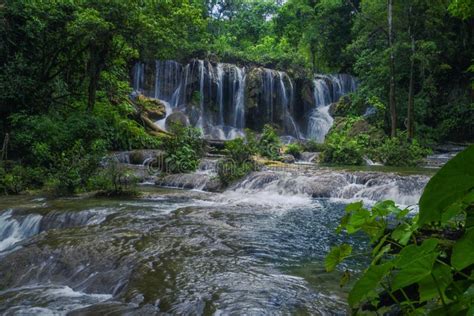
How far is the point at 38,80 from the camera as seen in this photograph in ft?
47.9

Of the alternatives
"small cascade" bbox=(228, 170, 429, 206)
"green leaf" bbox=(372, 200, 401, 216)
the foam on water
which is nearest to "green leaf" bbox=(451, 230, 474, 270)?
"green leaf" bbox=(372, 200, 401, 216)

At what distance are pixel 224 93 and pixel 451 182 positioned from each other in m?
24.5

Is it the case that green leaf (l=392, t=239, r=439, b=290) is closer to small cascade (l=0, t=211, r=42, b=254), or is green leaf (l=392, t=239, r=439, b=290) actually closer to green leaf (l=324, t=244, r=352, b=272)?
green leaf (l=324, t=244, r=352, b=272)

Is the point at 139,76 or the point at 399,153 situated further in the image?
the point at 139,76

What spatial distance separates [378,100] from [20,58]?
15668mm

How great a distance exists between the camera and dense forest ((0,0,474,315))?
4248mm

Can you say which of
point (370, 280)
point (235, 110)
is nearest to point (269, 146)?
point (235, 110)

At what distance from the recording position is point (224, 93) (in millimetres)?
24672

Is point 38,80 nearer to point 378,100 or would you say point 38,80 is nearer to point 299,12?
point 378,100

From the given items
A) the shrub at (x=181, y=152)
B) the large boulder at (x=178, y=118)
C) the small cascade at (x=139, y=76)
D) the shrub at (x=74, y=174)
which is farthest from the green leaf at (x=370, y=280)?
the small cascade at (x=139, y=76)

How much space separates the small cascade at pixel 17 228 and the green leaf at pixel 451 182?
24.4ft

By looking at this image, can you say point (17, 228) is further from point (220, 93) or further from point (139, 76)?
point (139, 76)

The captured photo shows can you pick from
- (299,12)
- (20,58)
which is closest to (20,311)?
(20,58)

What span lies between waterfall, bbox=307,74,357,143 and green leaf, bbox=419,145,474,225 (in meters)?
24.4
